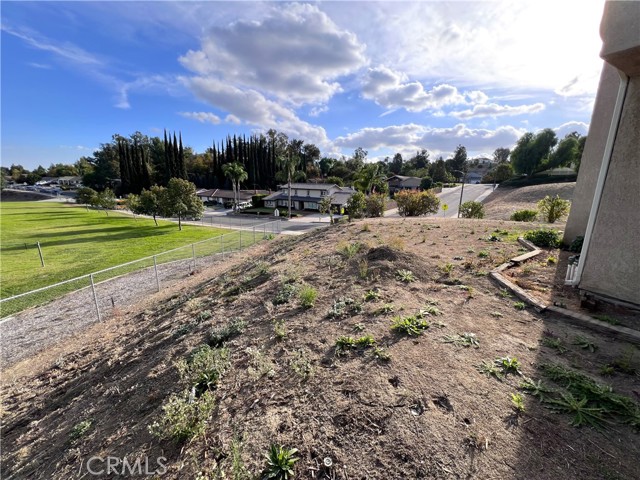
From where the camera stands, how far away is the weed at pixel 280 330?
4629 mm

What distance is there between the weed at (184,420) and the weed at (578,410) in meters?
3.90

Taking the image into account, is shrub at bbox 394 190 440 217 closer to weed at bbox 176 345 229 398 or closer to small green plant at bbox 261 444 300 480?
weed at bbox 176 345 229 398

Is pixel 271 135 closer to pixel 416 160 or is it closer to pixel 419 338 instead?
pixel 416 160

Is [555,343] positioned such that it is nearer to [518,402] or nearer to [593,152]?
[518,402]

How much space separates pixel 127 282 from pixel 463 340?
15.4 metres

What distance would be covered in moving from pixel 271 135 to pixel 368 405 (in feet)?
253

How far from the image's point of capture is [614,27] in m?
4.12

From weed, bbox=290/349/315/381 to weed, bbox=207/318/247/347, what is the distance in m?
1.69

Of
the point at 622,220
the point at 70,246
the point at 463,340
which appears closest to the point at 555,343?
the point at 463,340

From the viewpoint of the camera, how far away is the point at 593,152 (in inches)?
311

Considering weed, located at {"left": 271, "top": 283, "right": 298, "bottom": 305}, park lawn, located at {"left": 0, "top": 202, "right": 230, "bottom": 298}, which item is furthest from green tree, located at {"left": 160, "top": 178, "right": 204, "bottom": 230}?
weed, located at {"left": 271, "top": 283, "right": 298, "bottom": 305}

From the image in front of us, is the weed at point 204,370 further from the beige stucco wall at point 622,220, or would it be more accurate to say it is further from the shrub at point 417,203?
the shrub at point 417,203

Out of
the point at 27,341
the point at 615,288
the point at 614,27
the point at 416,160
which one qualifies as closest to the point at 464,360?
the point at 615,288

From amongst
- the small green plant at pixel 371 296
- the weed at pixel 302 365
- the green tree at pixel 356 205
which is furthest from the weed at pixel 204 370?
the green tree at pixel 356 205
